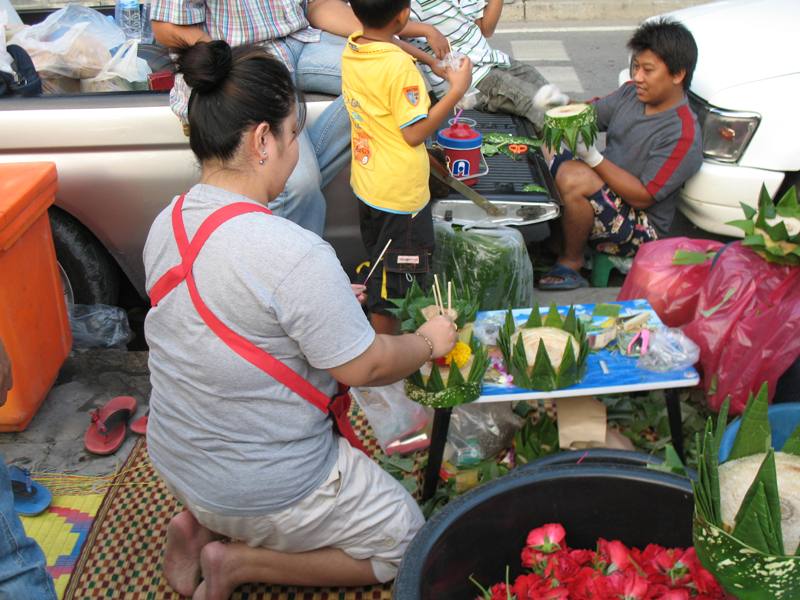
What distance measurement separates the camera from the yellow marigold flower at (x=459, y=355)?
242 centimetres

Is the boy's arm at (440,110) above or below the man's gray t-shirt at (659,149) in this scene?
above

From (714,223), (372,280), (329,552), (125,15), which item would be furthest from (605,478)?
(125,15)

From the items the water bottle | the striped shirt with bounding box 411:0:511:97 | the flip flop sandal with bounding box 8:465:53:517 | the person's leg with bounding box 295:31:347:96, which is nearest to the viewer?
the flip flop sandal with bounding box 8:465:53:517

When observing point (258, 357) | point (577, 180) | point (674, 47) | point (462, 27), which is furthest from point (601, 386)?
point (462, 27)

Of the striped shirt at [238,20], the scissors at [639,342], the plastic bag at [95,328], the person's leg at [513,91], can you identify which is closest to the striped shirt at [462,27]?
the person's leg at [513,91]

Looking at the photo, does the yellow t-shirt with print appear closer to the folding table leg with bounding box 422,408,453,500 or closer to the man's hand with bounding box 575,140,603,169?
the man's hand with bounding box 575,140,603,169

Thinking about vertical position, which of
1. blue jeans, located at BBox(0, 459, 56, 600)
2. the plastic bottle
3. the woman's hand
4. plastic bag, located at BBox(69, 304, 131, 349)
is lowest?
plastic bag, located at BBox(69, 304, 131, 349)

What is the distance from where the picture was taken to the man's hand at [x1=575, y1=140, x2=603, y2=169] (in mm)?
3676

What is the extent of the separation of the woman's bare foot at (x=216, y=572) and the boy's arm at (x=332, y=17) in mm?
2354

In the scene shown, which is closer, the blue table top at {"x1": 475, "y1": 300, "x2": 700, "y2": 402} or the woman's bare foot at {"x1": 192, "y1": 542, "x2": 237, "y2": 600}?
the woman's bare foot at {"x1": 192, "y1": 542, "x2": 237, "y2": 600}

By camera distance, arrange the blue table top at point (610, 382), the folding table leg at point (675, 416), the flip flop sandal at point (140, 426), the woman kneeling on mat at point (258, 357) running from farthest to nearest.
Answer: the flip flop sandal at point (140, 426) → the folding table leg at point (675, 416) → the blue table top at point (610, 382) → the woman kneeling on mat at point (258, 357)

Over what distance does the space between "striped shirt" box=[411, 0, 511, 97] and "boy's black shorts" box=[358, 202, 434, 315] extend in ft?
4.41

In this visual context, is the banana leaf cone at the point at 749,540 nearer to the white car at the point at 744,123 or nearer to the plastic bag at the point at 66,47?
the white car at the point at 744,123

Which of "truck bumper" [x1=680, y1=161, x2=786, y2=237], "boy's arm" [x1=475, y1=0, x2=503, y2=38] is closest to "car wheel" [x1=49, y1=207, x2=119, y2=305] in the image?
"boy's arm" [x1=475, y1=0, x2=503, y2=38]
